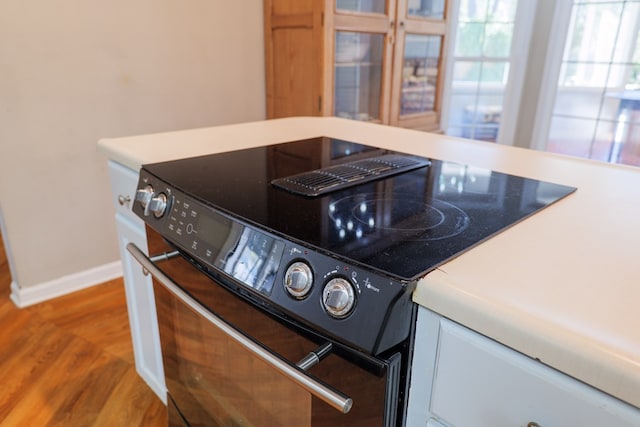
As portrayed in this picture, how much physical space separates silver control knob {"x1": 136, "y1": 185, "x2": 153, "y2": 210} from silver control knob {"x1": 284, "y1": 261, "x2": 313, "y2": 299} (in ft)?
1.45

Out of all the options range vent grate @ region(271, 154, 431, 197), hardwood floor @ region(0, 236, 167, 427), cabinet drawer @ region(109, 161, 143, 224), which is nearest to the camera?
range vent grate @ region(271, 154, 431, 197)

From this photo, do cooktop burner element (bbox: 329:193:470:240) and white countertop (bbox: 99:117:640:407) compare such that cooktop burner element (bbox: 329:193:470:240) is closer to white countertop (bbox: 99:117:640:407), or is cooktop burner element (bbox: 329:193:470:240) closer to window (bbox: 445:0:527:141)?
white countertop (bbox: 99:117:640:407)

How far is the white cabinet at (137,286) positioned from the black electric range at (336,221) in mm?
186

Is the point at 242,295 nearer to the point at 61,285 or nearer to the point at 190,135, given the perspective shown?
the point at 190,135

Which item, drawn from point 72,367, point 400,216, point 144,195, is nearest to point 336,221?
point 400,216

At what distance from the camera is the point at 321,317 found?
0.59 m

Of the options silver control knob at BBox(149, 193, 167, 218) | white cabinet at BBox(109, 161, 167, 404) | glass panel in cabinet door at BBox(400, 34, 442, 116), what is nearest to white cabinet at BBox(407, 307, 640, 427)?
silver control knob at BBox(149, 193, 167, 218)

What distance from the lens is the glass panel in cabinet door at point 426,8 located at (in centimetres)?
242

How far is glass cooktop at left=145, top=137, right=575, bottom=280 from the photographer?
64 cm

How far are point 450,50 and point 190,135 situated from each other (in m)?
1.96

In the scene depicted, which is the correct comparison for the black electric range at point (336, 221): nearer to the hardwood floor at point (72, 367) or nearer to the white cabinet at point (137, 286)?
the white cabinet at point (137, 286)

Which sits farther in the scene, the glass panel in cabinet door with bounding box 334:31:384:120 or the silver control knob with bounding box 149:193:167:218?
the glass panel in cabinet door with bounding box 334:31:384:120

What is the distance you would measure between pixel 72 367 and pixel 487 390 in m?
1.55

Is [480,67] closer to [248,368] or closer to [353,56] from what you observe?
[353,56]
